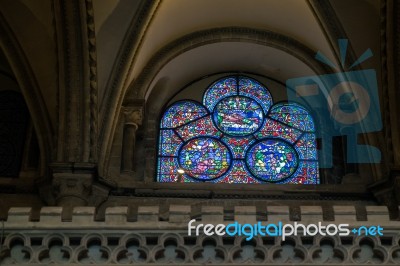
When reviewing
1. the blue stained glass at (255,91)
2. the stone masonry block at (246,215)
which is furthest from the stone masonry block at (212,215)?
the blue stained glass at (255,91)

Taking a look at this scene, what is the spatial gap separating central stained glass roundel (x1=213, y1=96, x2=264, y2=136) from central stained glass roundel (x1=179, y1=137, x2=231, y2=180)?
420 millimetres

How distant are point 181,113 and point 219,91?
3.01 ft

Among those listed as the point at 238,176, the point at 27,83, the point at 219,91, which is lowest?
the point at 238,176

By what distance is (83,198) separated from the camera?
1276cm

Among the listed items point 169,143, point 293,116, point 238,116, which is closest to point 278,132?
point 293,116

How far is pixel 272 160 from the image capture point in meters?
15.2

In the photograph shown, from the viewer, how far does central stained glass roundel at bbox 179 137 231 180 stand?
49.0 ft

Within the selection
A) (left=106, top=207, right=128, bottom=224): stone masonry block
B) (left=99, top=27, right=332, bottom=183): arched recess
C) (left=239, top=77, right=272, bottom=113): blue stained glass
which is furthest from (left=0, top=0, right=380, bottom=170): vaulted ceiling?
(left=106, top=207, right=128, bottom=224): stone masonry block

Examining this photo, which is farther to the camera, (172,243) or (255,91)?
(255,91)

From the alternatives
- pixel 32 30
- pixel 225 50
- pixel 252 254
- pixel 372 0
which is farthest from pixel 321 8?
pixel 252 254

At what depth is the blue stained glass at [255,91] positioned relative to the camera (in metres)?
16.1

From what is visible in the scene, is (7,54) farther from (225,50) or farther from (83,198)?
(225,50)

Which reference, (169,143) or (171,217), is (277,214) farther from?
(169,143)

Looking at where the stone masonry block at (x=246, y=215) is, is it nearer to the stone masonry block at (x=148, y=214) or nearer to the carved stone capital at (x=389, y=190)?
the stone masonry block at (x=148, y=214)
